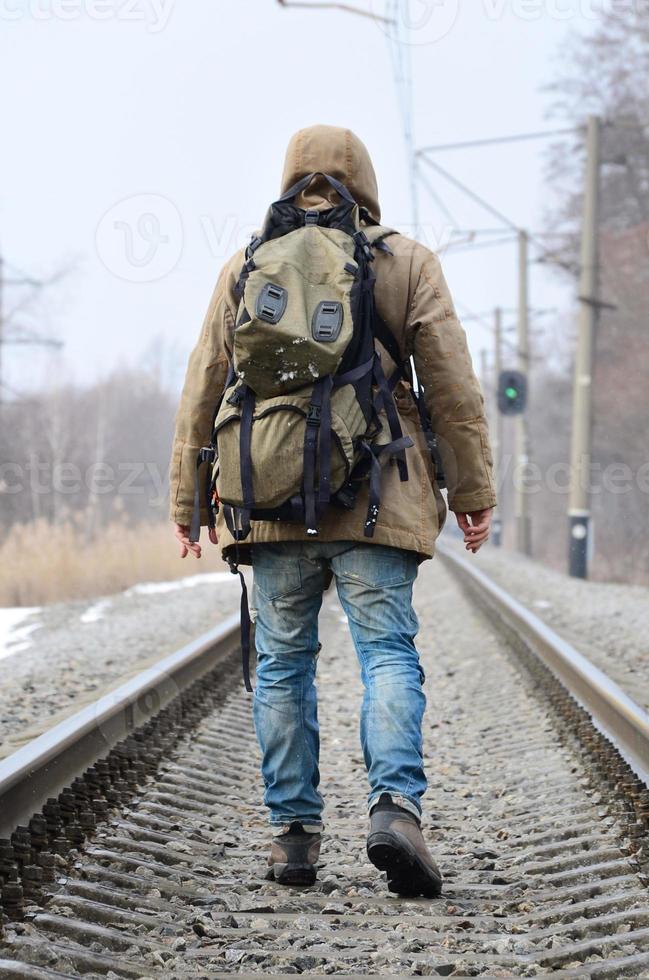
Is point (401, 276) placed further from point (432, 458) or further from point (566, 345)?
point (566, 345)

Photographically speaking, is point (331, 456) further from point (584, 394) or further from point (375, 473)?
point (584, 394)

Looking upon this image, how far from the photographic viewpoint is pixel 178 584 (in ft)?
44.1

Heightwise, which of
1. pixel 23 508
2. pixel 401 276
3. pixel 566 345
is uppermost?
pixel 566 345

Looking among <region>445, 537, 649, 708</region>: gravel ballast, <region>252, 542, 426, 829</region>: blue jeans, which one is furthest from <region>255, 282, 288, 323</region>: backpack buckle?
<region>445, 537, 649, 708</region>: gravel ballast

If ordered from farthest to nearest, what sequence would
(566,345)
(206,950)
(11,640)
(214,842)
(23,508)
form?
1. (566,345)
2. (23,508)
3. (11,640)
4. (214,842)
5. (206,950)

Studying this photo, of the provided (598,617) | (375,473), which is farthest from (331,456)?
(598,617)

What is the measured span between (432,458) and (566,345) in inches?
1841

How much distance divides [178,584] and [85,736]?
9.67m

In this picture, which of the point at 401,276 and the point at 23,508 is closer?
the point at 401,276

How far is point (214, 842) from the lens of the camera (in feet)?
11.4

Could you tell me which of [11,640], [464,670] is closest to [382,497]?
[464,670]

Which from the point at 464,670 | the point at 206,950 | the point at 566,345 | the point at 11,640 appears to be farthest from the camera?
the point at 566,345

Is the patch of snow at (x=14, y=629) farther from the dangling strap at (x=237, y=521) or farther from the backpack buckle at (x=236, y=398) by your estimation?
the backpack buckle at (x=236, y=398)

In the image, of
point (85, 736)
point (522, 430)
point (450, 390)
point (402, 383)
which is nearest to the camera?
point (450, 390)
